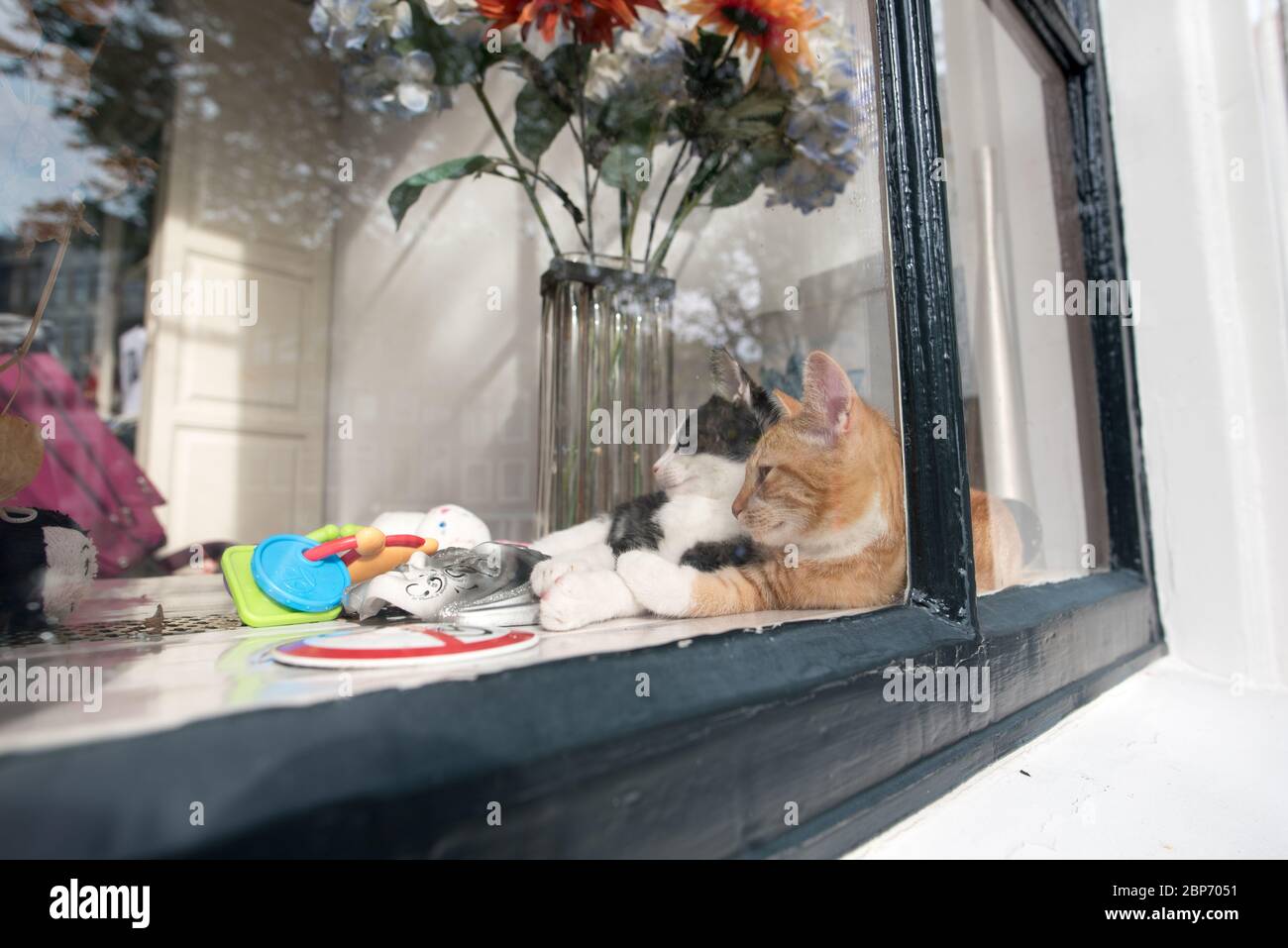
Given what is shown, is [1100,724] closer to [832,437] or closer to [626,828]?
[832,437]

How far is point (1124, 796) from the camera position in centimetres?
51

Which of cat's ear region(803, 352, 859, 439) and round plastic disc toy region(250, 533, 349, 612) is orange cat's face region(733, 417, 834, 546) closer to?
cat's ear region(803, 352, 859, 439)

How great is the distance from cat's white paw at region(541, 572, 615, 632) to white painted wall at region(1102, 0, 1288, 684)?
3.17 feet

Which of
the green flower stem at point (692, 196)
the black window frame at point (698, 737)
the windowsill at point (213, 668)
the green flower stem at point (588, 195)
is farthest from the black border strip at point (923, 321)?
the green flower stem at point (588, 195)

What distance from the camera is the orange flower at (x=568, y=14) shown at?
84cm

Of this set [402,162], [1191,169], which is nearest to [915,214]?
[1191,169]

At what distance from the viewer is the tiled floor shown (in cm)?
43

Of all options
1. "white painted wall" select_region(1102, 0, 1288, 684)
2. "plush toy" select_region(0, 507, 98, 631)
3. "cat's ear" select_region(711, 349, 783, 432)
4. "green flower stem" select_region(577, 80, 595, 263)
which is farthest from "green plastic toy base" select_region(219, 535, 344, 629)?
"white painted wall" select_region(1102, 0, 1288, 684)

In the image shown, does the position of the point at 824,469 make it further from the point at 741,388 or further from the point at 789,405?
the point at 741,388

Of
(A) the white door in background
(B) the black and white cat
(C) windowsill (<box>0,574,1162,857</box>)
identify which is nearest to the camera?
(C) windowsill (<box>0,574,1162,857</box>)

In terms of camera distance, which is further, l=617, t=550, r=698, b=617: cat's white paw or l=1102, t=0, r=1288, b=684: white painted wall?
l=1102, t=0, r=1288, b=684: white painted wall

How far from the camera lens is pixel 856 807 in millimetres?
409

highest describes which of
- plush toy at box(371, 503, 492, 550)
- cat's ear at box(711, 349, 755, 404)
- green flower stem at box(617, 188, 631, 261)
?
green flower stem at box(617, 188, 631, 261)

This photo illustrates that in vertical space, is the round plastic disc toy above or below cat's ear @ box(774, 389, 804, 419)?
below
